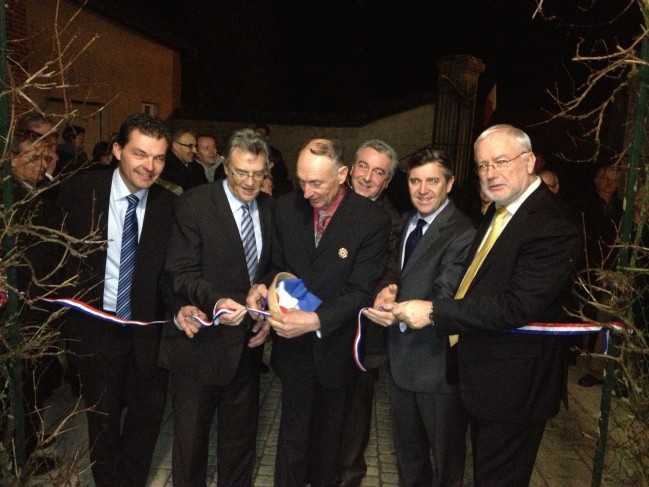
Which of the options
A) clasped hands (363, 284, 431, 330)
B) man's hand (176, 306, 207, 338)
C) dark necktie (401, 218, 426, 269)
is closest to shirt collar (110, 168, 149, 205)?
man's hand (176, 306, 207, 338)

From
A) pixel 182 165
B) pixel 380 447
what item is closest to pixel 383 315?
pixel 380 447

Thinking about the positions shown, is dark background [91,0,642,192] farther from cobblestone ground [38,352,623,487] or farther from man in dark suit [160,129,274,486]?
man in dark suit [160,129,274,486]

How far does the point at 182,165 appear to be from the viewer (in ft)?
20.0

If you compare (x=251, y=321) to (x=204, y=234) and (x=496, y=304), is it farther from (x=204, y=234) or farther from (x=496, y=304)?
(x=496, y=304)

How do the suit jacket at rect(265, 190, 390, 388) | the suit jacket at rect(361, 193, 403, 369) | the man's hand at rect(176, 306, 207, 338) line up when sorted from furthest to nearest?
the suit jacket at rect(361, 193, 403, 369)
the suit jacket at rect(265, 190, 390, 388)
the man's hand at rect(176, 306, 207, 338)

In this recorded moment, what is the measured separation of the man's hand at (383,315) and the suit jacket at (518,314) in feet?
1.11

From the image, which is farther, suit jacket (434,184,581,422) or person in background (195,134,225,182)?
person in background (195,134,225,182)

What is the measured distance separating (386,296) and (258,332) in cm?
80

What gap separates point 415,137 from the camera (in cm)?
1257

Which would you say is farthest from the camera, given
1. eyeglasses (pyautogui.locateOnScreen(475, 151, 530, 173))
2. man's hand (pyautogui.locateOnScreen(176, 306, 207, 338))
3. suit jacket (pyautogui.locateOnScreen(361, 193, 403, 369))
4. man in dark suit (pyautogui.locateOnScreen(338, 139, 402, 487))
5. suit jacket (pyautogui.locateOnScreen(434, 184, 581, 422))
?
man in dark suit (pyautogui.locateOnScreen(338, 139, 402, 487))

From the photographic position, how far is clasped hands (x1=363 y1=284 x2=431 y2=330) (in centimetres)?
297

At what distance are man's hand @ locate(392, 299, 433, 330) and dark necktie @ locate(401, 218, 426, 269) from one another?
518 mm

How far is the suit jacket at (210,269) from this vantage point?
332cm

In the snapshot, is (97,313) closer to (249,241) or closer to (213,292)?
(213,292)
